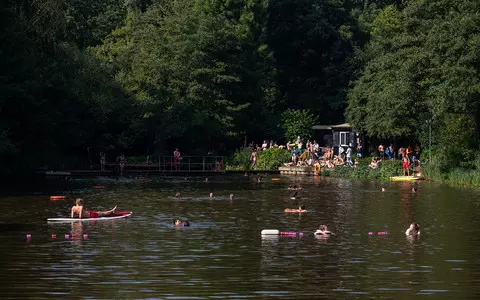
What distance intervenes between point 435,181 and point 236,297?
50702 mm

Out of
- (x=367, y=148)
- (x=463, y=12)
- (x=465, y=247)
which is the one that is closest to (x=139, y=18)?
(x=367, y=148)

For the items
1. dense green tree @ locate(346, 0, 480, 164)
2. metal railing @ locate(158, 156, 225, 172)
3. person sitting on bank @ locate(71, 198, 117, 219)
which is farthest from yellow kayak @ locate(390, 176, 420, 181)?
person sitting on bank @ locate(71, 198, 117, 219)

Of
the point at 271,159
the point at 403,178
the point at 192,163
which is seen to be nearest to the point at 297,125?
the point at 271,159

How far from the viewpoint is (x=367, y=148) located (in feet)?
339

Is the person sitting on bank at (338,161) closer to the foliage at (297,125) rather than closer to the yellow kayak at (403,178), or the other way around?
the foliage at (297,125)

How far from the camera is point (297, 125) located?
10131cm

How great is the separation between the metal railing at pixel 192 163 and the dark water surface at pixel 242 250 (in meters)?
30.6

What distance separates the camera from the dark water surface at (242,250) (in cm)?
2516

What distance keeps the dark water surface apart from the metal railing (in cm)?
3063

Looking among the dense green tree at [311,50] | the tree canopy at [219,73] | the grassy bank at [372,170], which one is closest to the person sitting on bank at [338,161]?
the grassy bank at [372,170]

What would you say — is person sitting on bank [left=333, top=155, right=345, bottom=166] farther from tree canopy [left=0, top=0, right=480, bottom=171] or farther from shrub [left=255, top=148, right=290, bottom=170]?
shrub [left=255, top=148, right=290, bottom=170]

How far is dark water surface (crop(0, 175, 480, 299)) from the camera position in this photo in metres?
25.2

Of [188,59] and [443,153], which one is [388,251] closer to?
[443,153]

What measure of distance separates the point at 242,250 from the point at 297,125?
68734mm
